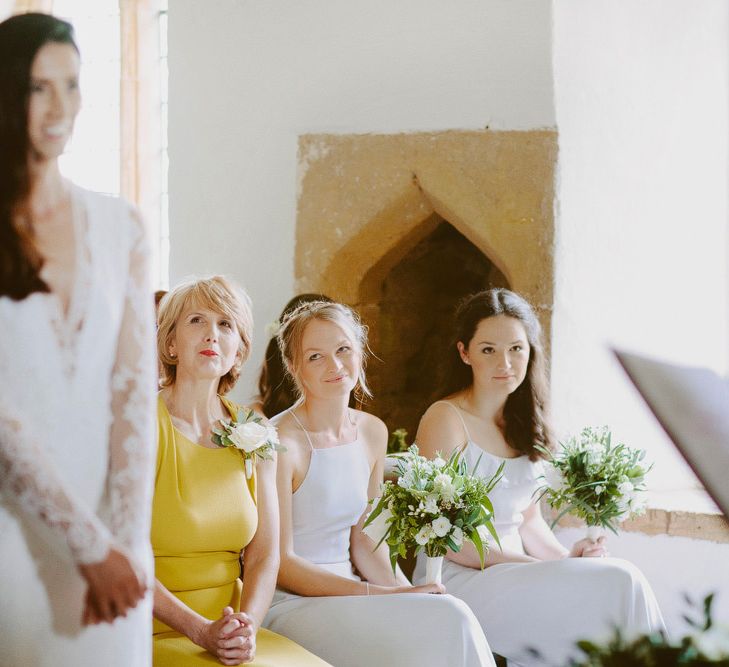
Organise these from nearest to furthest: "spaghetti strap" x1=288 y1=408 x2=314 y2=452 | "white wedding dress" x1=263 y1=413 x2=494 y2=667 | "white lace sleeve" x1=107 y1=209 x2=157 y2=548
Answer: "white lace sleeve" x1=107 y1=209 x2=157 y2=548
"white wedding dress" x1=263 y1=413 x2=494 y2=667
"spaghetti strap" x1=288 y1=408 x2=314 y2=452

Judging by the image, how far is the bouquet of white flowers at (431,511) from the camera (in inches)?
127

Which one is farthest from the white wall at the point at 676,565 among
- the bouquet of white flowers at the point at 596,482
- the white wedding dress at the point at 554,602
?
the white wedding dress at the point at 554,602

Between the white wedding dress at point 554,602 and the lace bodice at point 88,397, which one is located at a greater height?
the lace bodice at point 88,397

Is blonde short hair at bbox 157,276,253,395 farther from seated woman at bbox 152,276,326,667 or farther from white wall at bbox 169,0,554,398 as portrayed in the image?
white wall at bbox 169,0,554,398

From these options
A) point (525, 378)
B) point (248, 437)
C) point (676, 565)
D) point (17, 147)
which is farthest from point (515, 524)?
point (17, 147)

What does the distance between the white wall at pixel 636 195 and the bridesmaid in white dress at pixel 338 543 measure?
1512 millimetres

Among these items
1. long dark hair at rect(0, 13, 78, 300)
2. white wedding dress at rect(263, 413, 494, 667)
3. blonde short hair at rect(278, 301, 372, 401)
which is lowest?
white wedding dress at rect(263, 413, 494, 667)

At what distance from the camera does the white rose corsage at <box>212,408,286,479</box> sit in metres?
2.95

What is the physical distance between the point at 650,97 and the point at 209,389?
285 centimetres

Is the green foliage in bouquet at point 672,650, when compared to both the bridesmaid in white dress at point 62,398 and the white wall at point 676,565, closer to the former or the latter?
the bridesmaid in white dress at point 62,398

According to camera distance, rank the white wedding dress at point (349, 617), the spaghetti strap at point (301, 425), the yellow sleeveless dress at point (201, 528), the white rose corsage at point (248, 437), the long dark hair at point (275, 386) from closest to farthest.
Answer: the yellow sleeveless dress at point (201, 528), the white rose corsage at point (248, 437), the white wedding dress at point (349, 617), the spaghetti strap at point (301, 425), the long dark hair at point (275, 386)

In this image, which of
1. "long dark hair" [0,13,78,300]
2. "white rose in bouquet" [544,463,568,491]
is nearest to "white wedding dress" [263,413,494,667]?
"white rose in bouquet" [544,463,568,491]

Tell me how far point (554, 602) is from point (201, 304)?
1.58m

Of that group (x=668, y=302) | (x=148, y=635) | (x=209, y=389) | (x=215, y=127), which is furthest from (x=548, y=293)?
(x=148, y=635)
